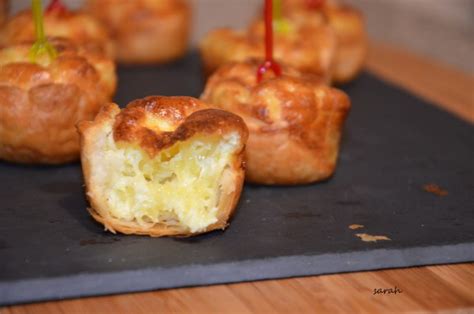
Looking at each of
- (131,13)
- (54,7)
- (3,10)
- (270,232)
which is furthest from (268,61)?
(3,10)

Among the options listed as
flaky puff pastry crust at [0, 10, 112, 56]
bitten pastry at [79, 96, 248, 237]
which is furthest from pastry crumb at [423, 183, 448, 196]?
flaky puff pastry crust at [0, 10, 112, 56]

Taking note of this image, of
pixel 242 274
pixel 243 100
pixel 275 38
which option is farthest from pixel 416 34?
pixel 242 274

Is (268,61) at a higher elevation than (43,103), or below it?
higher

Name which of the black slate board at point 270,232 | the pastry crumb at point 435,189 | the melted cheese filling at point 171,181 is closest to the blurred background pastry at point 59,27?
the black slate board at point 270,232

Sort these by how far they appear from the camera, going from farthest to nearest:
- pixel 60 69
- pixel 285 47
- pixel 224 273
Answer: pixel 285 47 < pixel 60 69 < pixel 224 273

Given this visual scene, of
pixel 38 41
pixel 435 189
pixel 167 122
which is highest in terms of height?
pixel 38 41

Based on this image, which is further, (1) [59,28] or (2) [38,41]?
(1) [59,28]

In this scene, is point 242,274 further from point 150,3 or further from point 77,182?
point 150,3

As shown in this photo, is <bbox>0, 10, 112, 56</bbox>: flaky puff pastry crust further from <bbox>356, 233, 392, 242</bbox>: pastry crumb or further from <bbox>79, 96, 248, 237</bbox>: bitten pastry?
<bbox>356, 233, 392, 242</bbox>: pastry crumb

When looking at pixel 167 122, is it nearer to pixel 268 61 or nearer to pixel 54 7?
pixel 268 61
